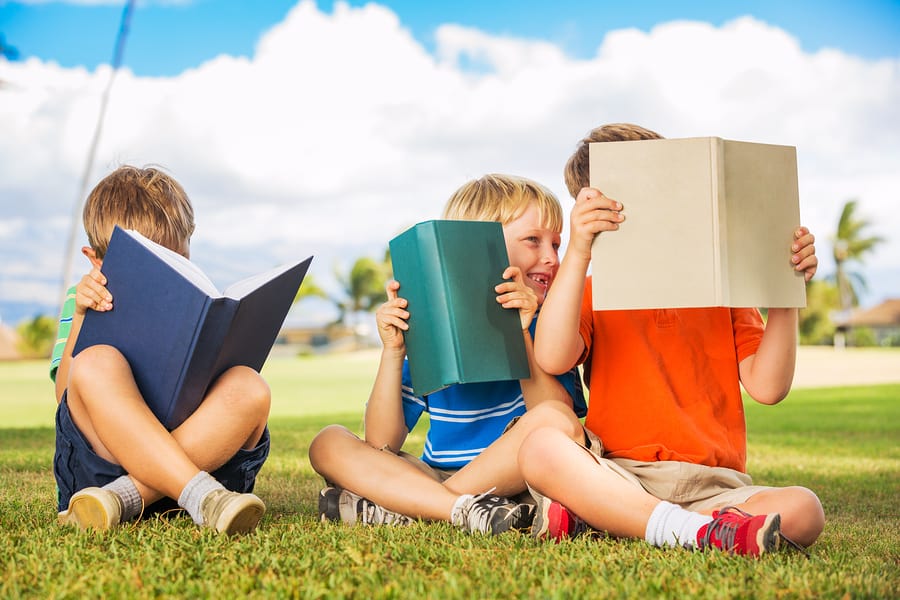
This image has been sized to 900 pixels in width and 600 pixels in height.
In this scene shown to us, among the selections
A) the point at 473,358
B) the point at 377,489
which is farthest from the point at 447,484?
the point at 473,358

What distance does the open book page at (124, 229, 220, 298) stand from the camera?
6.91ft

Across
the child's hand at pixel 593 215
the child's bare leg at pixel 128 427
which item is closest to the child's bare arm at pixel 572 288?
the child's hand at pixel 593 215

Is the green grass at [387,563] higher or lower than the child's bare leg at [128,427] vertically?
lower

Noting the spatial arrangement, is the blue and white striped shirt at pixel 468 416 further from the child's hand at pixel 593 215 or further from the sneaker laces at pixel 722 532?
the sneaker laces at pixel 722 532

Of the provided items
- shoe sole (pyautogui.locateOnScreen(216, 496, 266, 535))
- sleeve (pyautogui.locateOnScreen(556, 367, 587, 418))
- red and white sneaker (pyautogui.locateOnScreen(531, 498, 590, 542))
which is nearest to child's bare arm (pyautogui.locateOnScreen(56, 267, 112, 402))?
shoe sole (pyautogui.locateOnScreen(216, 496, 266, 535))

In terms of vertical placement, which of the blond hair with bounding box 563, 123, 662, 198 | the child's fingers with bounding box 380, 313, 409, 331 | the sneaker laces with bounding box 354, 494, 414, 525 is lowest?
the sneaker laces with bounding box 354, 494, 414, 525

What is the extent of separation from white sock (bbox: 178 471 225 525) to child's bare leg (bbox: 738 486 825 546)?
130cm

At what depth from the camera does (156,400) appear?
7.27 feet

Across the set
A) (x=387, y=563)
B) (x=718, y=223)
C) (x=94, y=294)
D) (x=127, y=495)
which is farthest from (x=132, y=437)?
(x=718, y=223)

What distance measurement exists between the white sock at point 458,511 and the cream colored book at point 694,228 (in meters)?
0.60

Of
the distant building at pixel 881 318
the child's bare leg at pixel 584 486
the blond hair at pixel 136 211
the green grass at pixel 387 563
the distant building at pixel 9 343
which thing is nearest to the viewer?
the green grass at pixel 387 563

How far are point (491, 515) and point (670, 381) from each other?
647 mm

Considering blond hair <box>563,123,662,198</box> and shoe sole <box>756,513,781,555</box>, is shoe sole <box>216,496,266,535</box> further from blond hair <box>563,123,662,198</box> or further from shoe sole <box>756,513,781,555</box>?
blond hair <box>563,123,662,198</box>

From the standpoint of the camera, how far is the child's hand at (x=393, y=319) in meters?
2.45
